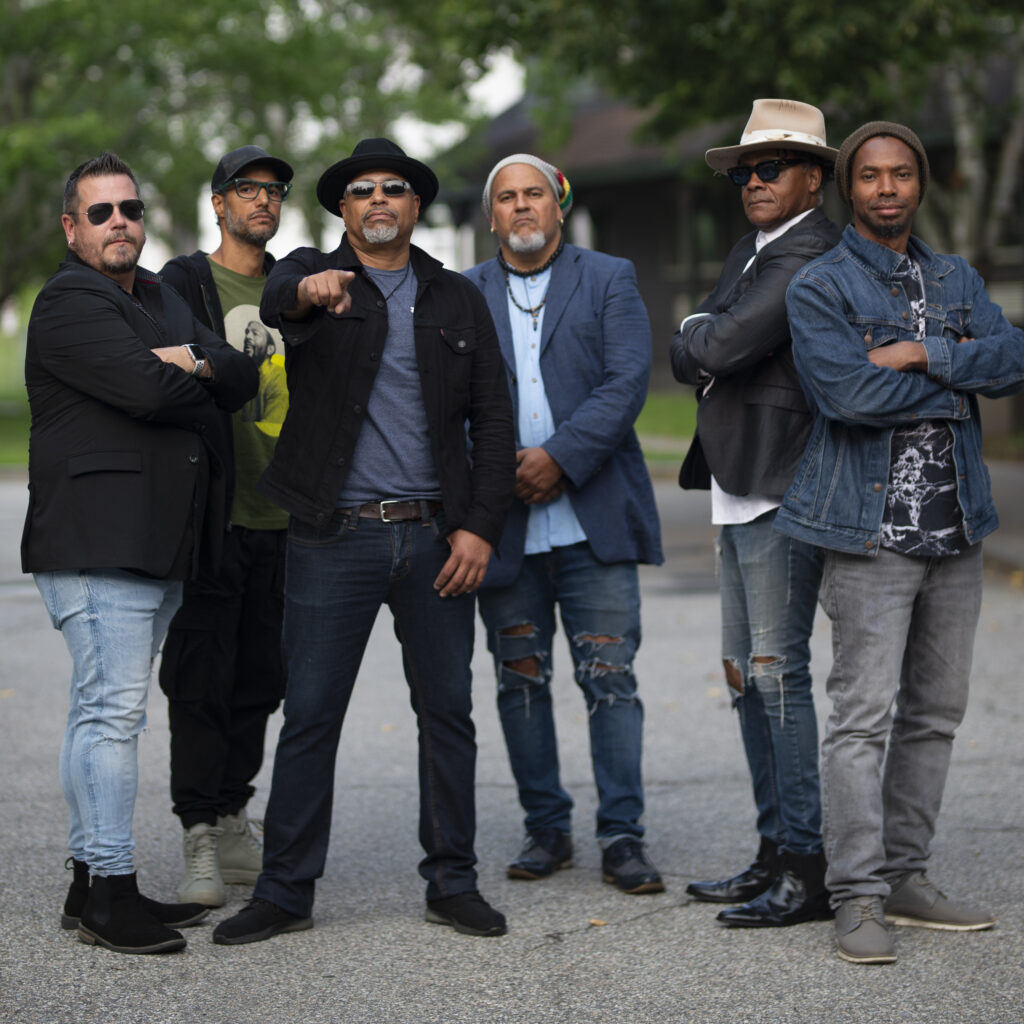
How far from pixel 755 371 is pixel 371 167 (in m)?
1.25

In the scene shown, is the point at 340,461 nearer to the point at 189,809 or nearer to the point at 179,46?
the point at 189,809

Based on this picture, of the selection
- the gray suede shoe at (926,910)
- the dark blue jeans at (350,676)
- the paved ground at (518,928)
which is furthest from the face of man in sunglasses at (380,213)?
the gray suede shoe at (926,910)

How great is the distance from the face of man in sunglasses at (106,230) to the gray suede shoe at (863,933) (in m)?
2.64

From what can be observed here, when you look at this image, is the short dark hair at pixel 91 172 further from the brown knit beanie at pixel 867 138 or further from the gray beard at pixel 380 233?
the brown knit beanie at pixel 867 138

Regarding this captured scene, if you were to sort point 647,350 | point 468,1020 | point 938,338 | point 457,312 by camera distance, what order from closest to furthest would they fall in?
point 468,1020 < point 938,338 < point 457,312 < point 647,350

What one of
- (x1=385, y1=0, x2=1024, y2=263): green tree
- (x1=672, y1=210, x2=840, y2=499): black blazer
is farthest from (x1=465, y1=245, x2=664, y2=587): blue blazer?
(x1=385, y1=0, x2=1024, y2=263): green tree

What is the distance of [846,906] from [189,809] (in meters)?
Result: 2.00

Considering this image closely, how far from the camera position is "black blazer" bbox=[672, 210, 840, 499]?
14.5 feet

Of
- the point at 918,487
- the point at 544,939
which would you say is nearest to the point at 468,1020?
the point at 544,939

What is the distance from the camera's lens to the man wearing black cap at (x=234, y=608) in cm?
484

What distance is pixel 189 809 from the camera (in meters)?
4.83

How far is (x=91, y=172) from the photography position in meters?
4.28

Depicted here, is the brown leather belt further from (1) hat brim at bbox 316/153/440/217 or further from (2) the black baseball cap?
(2) the black baseball cap

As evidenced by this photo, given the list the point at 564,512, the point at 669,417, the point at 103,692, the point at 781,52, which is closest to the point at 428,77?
the point at 669,417
